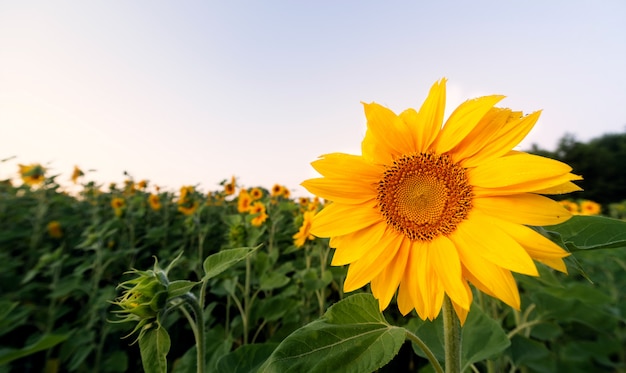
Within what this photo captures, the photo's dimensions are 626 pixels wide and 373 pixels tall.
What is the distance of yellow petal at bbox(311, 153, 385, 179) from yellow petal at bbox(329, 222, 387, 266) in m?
0.14

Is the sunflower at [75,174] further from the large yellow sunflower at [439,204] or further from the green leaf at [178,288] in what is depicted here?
the large yellow sunflower at [439,204]

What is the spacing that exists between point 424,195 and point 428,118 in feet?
0.67

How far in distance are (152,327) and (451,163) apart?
0.80 m

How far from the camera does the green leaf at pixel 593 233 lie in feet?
2.25

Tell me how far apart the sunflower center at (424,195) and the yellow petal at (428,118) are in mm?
49

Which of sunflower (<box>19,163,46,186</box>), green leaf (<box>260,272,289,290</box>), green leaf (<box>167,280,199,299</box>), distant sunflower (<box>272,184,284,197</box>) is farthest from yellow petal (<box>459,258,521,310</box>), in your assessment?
sunflower (<box>19,163,46,186</box>)

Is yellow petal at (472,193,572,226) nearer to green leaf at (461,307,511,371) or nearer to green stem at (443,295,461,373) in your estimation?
green stem at (443,295,461,373)

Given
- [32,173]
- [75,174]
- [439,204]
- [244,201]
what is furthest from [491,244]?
[75,174]

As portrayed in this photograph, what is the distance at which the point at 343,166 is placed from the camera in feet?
2.91

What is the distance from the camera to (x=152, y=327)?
2.79 ft

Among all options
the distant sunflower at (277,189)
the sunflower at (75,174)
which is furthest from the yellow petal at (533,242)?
the sunflower at (75,174)

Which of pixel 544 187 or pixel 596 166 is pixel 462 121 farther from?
pixel 596 166

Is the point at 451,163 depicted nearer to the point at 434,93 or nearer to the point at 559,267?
the point at 434,93

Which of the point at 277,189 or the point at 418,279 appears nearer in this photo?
the point at 418,279
